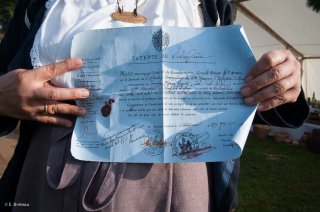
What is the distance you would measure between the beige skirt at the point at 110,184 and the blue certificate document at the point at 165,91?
28 mm

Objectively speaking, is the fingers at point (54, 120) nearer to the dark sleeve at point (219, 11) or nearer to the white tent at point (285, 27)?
the dark sleeve at point (219, 11)

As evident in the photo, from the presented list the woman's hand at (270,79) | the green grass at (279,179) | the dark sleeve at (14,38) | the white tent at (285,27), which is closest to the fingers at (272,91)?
the woman's hand at (270,79)

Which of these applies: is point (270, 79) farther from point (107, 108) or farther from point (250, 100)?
point (107, 108)

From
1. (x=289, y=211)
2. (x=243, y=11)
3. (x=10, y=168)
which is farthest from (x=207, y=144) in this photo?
(x=243, y=11)

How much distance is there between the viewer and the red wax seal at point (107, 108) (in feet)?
2.23

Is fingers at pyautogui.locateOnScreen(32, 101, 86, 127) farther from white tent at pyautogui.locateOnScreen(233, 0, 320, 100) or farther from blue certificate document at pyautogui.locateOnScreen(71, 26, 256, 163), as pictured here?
white tent at pyautogui.locateOnScreen(233, 0, 320, 100)

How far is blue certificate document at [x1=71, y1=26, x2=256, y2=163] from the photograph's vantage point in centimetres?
67

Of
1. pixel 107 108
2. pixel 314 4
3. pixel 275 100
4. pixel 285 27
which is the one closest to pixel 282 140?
pixel 285 27

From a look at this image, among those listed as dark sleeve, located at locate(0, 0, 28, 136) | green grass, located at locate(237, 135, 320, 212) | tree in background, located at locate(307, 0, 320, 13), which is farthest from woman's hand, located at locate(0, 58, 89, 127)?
tree in background, located at locate(307, 0, 320, 13)

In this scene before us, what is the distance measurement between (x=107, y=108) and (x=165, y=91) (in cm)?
12

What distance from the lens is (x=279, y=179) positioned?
3.99m

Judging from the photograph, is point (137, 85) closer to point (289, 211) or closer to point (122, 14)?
point (122, 14)

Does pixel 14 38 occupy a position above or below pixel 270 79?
above

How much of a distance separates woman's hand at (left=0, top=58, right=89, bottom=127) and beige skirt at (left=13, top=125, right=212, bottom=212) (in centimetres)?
5
